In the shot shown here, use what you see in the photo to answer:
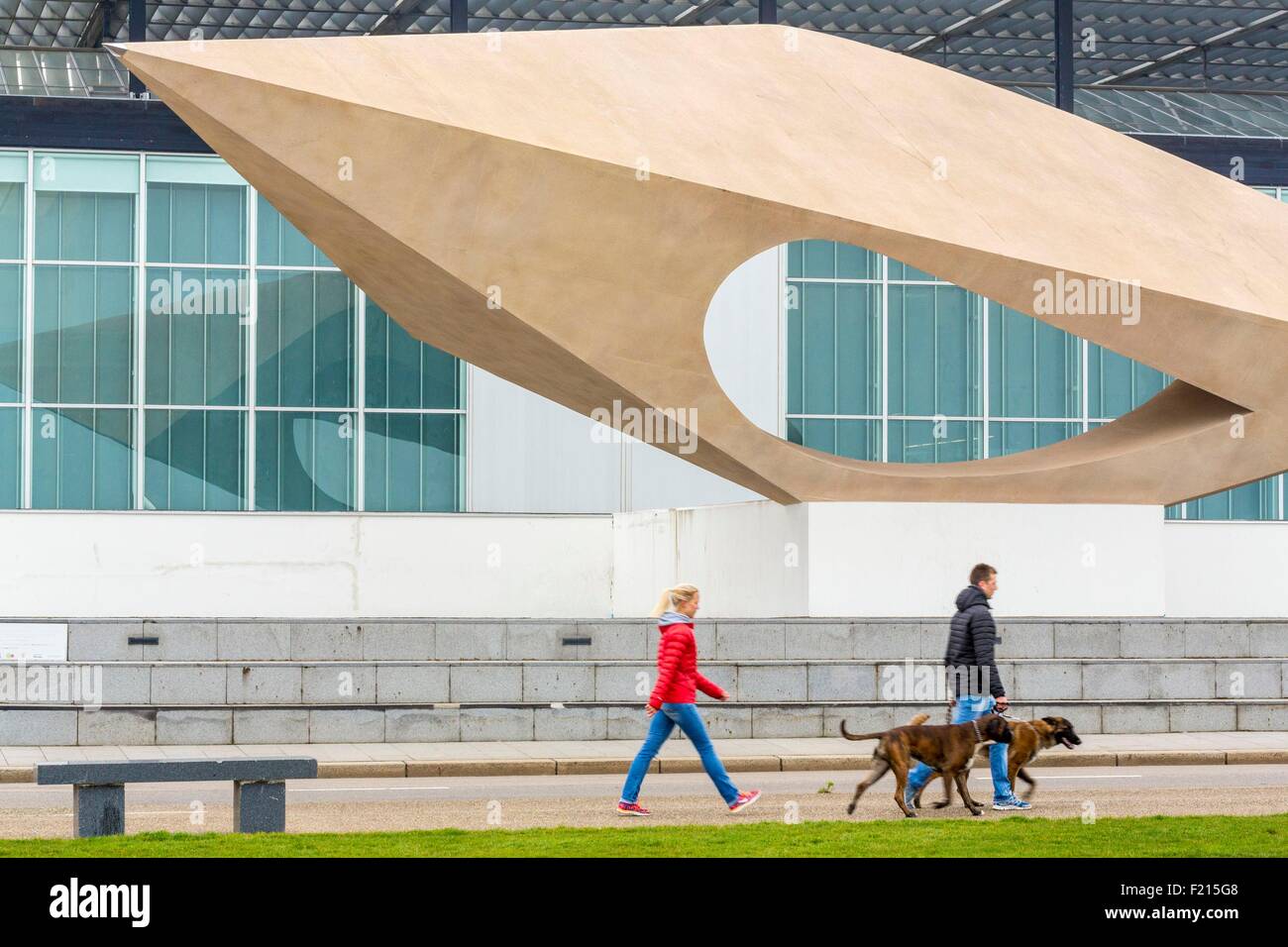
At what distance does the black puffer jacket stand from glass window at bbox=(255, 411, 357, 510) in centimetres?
2096

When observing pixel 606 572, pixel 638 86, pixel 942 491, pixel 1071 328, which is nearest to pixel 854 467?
pixel 942 491

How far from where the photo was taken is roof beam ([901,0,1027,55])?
1613 inches

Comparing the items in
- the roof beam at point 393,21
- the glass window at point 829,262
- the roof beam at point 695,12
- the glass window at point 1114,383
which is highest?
the roof beam at point 393,21

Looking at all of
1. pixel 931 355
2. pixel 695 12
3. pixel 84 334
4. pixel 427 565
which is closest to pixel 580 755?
pixel 427 565

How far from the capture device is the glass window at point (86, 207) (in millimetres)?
31859

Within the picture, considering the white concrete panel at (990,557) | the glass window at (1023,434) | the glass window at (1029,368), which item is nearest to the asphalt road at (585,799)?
the white concrete panel at (990,557)

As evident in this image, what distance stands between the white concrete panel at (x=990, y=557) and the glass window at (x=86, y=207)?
55.9 feet

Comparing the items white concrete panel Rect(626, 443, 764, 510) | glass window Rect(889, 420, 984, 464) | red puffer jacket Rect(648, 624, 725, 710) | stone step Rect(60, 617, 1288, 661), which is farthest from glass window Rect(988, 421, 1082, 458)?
red puffer jacket Rect(648, 624, 725, 710)

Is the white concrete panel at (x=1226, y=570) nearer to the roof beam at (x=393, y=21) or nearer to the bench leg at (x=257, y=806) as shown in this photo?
the roof beam at (x=393, y=21)

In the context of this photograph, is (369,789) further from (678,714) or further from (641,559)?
(641,559)

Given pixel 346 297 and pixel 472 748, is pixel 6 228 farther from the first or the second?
pixel 472 748

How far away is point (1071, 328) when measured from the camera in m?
19.6

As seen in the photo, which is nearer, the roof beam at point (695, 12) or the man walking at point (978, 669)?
the man walking at point (978, 669)

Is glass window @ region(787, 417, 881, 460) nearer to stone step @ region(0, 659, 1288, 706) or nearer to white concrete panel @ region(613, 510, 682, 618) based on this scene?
white concrete panel @ region(613, 510, 682, 618)
